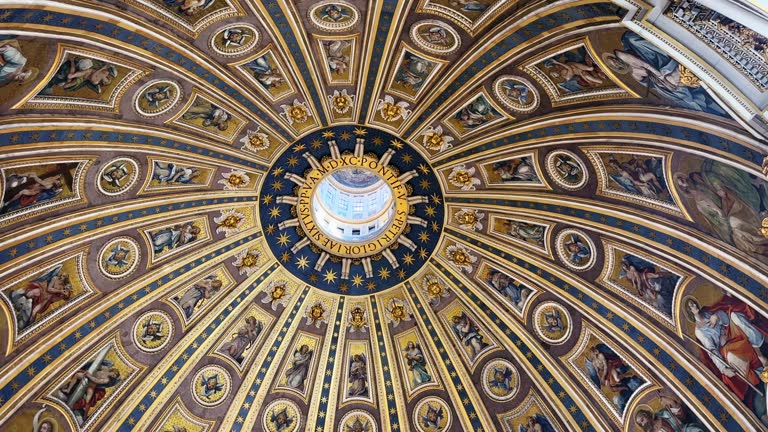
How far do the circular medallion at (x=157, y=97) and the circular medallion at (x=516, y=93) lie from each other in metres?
9.43

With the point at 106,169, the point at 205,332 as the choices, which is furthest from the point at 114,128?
the point at 205,332

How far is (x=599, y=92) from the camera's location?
1645 centimetres

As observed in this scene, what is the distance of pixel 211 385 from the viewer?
74.9 feet

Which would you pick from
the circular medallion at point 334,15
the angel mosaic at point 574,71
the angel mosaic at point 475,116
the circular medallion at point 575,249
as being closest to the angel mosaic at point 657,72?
the angel mosaic at point 574,71

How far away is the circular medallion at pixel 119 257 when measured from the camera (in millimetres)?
20219

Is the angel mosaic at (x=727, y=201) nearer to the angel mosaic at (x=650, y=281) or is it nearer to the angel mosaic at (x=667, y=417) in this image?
the angel mosaic at (x=650, y=281)

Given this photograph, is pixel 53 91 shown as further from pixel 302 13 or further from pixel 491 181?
pixel 491 181

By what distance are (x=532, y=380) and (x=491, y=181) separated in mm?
6994

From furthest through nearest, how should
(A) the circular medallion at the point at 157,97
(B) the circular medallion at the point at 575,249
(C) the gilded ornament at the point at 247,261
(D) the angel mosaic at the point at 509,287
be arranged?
(C) the gilded ornament at the point at 247,261, (D) the angel mosaic at the point at 509,287, (B) the circular medallion at the point at 575,249, (A) the circular medallion at the point at 157,97

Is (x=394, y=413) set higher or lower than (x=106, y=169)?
lower

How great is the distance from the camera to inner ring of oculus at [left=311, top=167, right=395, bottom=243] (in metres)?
24.8

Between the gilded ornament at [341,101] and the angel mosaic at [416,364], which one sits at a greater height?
the gilded ornament at [341,101]

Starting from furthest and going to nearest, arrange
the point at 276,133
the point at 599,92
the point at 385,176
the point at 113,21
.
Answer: the point at 385,176 → the point at 276,133 → the point at 599,92 → the point at 113,21

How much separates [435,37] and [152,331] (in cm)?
1347
